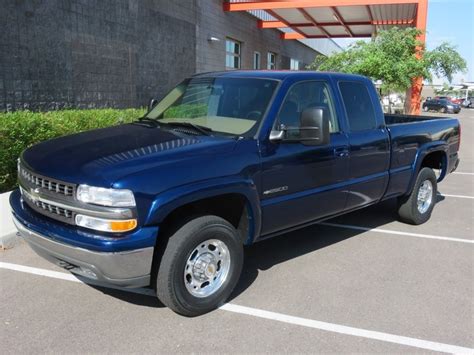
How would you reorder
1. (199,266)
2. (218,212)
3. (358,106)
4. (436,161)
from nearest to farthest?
(199,266)
(218,212)
(358,106)
(436,161)

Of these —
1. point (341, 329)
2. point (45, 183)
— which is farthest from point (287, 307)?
point (45, 183)

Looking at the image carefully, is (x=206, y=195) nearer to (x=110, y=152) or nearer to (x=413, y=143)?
(x=110, y=152)

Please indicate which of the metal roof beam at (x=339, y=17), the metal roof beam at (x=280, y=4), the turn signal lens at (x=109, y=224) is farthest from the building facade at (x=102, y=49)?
the turn signal lens at (x=109, y=224)

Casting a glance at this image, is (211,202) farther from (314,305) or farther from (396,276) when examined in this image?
(396,276)

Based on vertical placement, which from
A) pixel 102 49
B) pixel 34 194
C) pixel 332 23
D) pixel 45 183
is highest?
pixel 332 23

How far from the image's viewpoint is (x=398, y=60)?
16.2m

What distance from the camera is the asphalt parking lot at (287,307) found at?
135 inches

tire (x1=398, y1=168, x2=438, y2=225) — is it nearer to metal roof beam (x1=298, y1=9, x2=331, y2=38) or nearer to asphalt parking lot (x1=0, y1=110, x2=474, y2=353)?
asphalt parking lot (x1=0, y1=110, x2=474, y2=353)

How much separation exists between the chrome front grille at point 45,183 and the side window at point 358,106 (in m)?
3.03

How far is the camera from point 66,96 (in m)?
10.4

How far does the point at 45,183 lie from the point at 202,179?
118cm

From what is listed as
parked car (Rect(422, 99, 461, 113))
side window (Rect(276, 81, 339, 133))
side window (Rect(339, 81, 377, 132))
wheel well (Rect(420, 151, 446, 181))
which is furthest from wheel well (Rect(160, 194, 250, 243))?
parked car (Rect(422, 99, 461, 113))

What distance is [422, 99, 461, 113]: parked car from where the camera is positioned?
44812mm

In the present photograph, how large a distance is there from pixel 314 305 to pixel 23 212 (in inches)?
99.4
